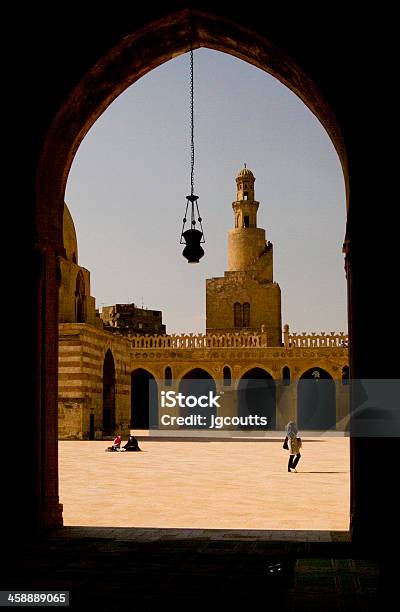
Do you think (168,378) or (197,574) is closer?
(197,574)

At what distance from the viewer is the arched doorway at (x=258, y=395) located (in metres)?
46.3

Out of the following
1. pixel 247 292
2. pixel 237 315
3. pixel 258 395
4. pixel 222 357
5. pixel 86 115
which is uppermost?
pixel 247 292

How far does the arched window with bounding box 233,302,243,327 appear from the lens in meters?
60.1

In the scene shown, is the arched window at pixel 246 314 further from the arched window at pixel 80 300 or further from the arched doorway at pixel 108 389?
the arched window at pixel 80 300

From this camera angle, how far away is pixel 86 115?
10117 mm

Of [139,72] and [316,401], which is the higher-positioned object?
[139,72]

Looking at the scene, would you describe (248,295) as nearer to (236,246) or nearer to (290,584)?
(236,246)

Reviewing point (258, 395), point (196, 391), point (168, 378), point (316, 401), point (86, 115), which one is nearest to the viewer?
point (86, 115)

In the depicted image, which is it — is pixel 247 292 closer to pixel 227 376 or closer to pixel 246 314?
pixel 246 314

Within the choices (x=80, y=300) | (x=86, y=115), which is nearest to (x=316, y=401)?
(x=80, y=300)

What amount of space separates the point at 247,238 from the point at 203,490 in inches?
1966

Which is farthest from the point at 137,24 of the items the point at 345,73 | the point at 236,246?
the point at 236,246

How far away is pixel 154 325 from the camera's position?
59875mm

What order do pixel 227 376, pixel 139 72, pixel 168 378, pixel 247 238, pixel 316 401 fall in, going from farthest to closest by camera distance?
pixel 247 238, pixel 168 378, pixel 316 401, pixel 227 376, pixel 139 72
